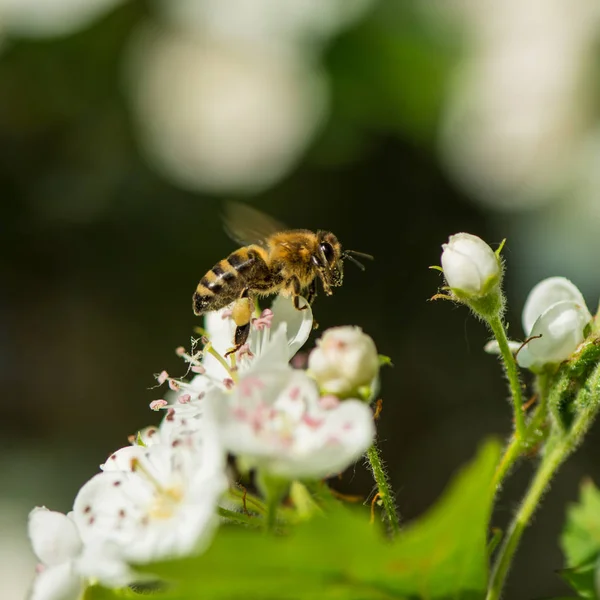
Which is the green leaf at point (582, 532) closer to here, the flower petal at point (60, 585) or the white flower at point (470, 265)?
the white flower at point (470, 265)

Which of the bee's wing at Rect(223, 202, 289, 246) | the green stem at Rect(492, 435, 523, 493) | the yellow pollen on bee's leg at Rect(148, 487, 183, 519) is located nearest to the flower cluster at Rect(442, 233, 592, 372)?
the green stem at Rect(492, 435, 523, 493)

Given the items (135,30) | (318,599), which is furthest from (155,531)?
(135,30)

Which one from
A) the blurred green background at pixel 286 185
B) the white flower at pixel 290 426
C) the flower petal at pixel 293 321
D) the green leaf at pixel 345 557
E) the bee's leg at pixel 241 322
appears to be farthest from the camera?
the blurred green background at pixel 286 185

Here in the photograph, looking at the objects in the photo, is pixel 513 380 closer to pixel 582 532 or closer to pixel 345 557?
pixel 582 532

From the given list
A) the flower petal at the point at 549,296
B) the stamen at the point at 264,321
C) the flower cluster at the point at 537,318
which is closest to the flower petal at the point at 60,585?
the stamen at the point at 264,321

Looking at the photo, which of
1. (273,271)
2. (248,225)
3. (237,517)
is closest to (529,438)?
(237,517)

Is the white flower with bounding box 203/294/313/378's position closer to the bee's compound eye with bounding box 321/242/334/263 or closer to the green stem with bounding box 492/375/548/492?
the bee's compound eye with bounding box 321/242/334/263

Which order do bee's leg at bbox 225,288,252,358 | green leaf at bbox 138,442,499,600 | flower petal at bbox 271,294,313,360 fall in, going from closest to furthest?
green leaf at bbox 138,442,499,600 < flower petal at bbox 271,294,313,360 < bee's leg at bbox 225,288,252,358
